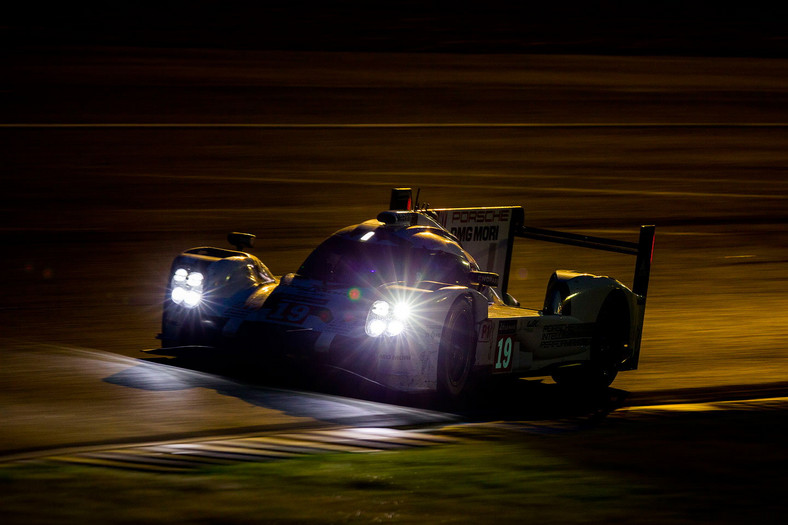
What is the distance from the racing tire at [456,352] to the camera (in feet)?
30.5

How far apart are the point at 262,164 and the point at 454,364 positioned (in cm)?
1655

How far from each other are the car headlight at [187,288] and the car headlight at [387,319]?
159cm

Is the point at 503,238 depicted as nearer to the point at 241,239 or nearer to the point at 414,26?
the point at 241,239

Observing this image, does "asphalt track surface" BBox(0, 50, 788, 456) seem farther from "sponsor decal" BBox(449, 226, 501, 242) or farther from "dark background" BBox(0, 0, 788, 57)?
"dark background" BBox(0, 0, 788, 57)

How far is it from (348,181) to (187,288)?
1437 centimetres

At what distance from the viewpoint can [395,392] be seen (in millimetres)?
9570

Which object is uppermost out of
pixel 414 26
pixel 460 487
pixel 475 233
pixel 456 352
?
pixel 414 26

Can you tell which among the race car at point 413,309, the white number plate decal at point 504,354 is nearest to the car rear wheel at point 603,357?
the race car at point 413,309

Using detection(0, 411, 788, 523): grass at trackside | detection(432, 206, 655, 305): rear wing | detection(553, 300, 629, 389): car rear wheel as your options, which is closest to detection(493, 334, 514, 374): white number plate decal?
detection(553, 300, 629, 389): car rear wheel

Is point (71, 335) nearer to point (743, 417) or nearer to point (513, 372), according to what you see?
point (513, 372)

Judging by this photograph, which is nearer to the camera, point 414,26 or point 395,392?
point 395,392

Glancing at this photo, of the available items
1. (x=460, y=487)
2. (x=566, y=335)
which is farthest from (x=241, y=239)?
(x=460, y=487)

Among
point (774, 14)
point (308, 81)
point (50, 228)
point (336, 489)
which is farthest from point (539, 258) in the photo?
point (774, 14)

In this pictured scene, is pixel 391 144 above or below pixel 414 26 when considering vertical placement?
below
